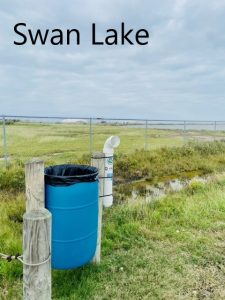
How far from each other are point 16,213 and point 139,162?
6054mm

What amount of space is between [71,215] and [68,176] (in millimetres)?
324

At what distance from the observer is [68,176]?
8.77 feet

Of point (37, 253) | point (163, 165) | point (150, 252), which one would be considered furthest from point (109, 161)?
point (163, 165)

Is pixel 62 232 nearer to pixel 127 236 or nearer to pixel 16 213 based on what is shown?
pixel 127 236

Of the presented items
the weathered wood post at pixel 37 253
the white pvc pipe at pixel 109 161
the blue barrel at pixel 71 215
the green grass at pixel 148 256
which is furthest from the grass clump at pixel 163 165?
the weathered wood post at pixel 37 253

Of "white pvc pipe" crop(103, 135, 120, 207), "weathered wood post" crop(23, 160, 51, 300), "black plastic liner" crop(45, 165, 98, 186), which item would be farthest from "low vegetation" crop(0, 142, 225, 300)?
"black plastic liner" crop(45, 165, 98, 186)

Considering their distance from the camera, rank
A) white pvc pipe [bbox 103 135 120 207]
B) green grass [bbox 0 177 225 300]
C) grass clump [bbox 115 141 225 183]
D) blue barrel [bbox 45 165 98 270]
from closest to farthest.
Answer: blue barrel [bbox 45 165 98 270], green grass [bbox 0 177 225 300], white pvc pipe [bbox 103 135 120 207], grass clump [bbox 115 141 225 183]

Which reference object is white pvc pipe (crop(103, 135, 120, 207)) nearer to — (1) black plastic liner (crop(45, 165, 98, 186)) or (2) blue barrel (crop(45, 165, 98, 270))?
(1) black plastic liner (crop(45, 165, 98, 186))

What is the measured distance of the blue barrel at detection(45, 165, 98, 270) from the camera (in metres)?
2.66

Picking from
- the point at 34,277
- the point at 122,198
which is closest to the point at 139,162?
the point at 122,198

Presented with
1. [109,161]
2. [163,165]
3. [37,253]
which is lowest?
[163,165]

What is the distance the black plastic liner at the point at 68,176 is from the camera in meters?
2.67

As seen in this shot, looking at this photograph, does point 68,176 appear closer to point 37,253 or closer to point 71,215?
point 71,215

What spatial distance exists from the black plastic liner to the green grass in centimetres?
95
